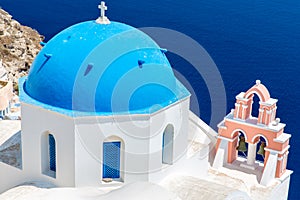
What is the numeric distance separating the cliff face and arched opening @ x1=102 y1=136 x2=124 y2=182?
48.5 feet

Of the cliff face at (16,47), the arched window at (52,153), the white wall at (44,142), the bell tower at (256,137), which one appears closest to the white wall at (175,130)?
the white wall at (44,142)

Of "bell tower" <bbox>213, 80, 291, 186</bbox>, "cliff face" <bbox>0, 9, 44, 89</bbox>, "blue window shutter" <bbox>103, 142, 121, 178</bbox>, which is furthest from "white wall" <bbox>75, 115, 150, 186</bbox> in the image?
"cliff face" <bbox>0, 9, 44, 89</bbox>

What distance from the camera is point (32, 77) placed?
11.1m

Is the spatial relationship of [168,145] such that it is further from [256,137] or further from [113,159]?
[256,137]

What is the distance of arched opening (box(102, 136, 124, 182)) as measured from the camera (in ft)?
35.3

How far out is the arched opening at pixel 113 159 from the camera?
35.3 ft

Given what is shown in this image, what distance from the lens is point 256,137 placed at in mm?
13586

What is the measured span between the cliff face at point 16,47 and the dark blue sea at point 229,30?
13.0ft

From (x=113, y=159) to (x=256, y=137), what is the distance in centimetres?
415

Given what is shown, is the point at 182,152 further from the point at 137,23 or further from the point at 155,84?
the point at 137,23

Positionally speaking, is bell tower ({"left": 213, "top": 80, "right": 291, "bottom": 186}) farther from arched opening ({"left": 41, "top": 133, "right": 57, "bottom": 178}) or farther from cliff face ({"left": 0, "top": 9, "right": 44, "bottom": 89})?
cliff face ({"left": 0, "top": 9, "right": 44, "bottom": 89})

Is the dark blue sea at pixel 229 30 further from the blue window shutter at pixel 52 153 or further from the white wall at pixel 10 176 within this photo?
the white wall at pixel 10 176

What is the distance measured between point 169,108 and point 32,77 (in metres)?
2.65

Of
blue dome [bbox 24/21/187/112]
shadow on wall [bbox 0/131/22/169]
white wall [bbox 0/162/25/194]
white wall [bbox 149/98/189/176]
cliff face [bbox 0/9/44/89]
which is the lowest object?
white wall [bbox 0/162/25/194]
